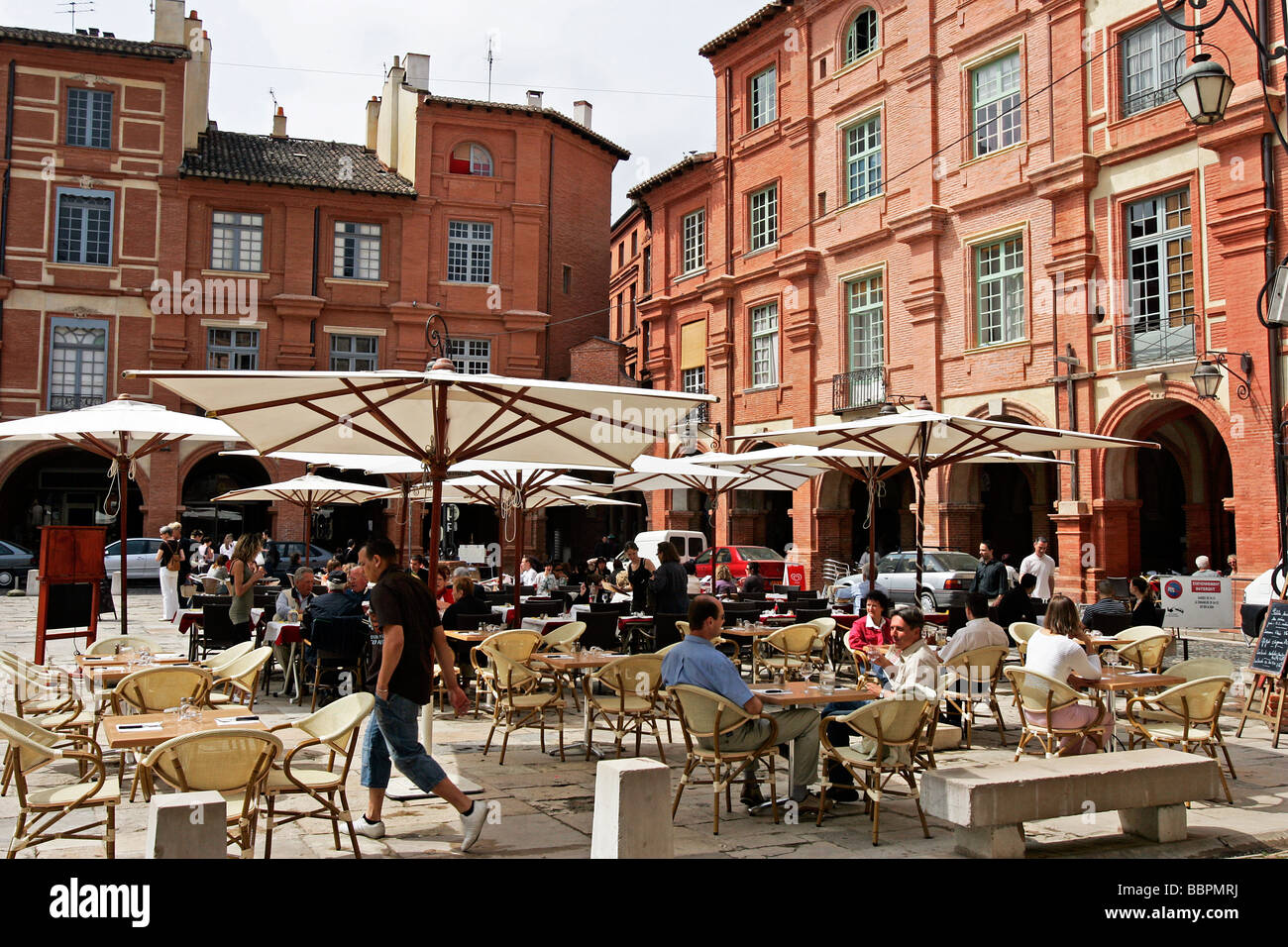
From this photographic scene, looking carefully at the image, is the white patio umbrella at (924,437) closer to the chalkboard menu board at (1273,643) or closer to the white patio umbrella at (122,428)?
the chalkboard menu board at (1273,643)

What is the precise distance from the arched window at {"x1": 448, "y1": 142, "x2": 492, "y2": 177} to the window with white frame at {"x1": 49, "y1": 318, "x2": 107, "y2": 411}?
11.8 m

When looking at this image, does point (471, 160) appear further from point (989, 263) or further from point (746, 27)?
point (989, 263)

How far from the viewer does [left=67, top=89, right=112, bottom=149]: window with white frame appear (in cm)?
2920

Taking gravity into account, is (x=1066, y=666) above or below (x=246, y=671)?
above

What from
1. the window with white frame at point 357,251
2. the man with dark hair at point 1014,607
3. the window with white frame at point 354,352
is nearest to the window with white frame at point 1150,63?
the man with dark hair at point 1014,607

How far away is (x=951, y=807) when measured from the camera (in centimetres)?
530

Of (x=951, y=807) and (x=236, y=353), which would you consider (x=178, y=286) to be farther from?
(x=951, y=807)

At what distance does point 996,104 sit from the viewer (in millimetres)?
21469

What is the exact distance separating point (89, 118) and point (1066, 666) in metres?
31.7

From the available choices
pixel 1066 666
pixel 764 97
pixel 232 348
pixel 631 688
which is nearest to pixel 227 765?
pixel 631 688

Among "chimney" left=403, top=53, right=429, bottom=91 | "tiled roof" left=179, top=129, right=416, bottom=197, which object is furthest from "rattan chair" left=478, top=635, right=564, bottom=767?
"chimney" left=403, top=53, right=429, bottom=91

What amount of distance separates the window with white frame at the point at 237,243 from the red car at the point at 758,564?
56.6 feet

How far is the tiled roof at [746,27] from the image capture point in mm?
26891
